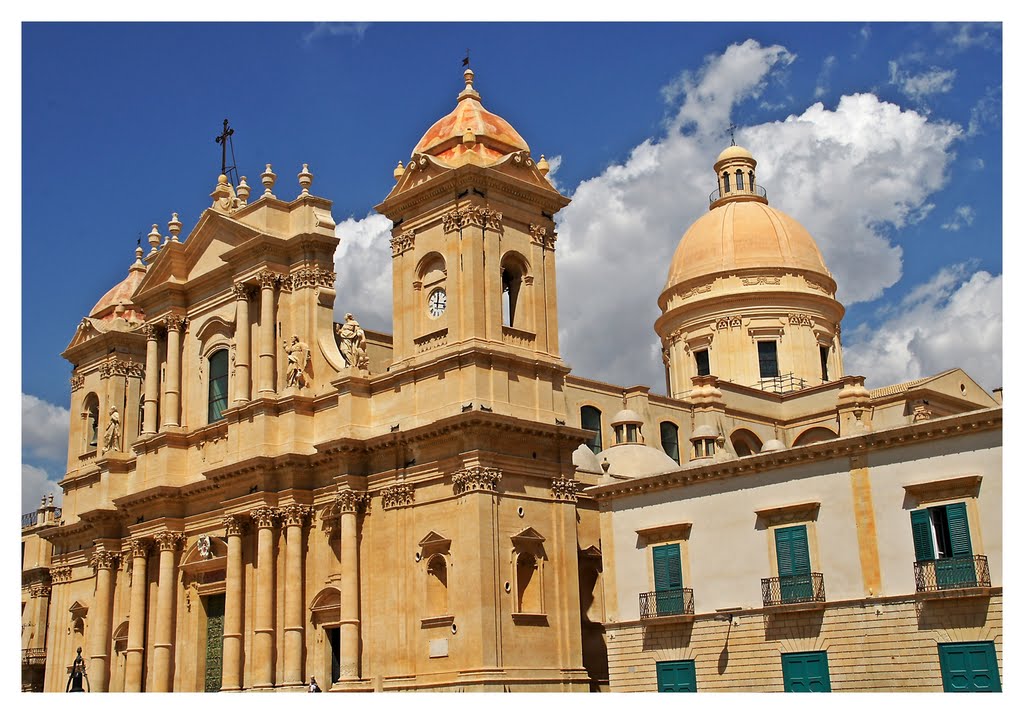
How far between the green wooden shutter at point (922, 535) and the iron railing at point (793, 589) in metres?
2.32

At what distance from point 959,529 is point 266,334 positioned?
21082mm

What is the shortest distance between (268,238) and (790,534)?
18.5 m

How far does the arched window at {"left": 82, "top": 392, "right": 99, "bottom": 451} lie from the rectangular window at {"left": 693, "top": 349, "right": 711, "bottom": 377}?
83.0 ft

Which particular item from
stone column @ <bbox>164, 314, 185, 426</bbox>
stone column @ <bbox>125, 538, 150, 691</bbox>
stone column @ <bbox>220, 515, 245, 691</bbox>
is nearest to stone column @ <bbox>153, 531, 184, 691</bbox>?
stone column @ <bbox>125, 538, 150, 691</bbox>

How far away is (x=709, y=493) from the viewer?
30.3m

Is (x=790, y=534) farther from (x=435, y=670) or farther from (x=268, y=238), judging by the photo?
(x=268, y=238)

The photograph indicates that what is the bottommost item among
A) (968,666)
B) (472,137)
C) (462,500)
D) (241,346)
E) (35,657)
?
(968,666)

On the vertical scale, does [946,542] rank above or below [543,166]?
below

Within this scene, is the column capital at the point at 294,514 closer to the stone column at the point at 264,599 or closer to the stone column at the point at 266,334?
the stone column at the point at 264,599

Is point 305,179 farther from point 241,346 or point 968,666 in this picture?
point 968,666

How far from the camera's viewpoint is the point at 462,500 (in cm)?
3256

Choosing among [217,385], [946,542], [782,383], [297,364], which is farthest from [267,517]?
[782,383]

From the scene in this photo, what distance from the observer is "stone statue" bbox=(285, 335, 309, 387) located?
37625 mm

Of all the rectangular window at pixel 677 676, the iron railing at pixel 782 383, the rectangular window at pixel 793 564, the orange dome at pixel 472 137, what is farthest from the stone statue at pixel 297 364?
the iron railing at pixel 782 383
